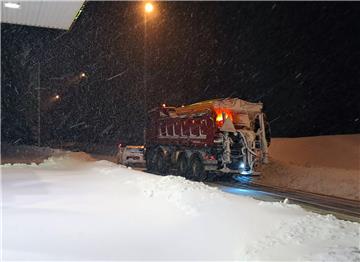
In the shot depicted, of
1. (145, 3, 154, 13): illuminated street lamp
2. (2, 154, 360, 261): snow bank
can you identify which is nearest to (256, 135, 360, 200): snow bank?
(2, 154, 360, 261): snow bank

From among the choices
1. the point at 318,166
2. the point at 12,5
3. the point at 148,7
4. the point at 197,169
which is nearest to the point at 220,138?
the point at 197,169

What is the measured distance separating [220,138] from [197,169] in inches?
79.6

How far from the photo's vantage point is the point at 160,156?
23047 millimetres

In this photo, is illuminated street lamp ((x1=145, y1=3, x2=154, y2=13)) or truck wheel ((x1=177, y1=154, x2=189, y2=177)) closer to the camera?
truck wheel ((x1=177, y1=154, x2=189, y2=177))

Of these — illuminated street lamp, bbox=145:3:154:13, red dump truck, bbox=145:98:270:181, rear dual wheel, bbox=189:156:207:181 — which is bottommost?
rear dual wheel, bbox=189:156:207:181

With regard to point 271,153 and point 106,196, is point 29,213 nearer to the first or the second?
point 106,196

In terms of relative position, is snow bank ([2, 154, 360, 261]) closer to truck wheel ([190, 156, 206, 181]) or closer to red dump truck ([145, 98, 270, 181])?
red dump truck ([145, 98, 270, 181])

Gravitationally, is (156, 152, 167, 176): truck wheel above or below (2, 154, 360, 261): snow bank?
above

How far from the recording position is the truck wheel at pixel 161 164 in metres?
22.5

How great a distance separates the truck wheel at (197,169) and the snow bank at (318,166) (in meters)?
2.61

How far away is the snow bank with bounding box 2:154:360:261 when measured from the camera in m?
6.16

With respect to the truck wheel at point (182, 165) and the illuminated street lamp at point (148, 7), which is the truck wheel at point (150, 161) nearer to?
the truck wheel at point (182, 165)

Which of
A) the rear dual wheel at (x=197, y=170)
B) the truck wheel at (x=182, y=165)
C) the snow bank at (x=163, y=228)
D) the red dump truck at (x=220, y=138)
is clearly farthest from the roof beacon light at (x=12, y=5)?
the truck wheel at (x=182, y=165)

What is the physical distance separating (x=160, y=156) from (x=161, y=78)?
28.1m
